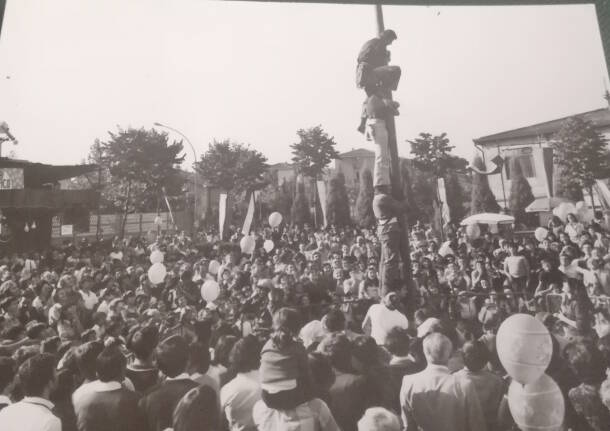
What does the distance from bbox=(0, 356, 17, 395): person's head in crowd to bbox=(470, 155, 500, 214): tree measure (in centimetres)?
825

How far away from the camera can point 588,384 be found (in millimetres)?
1912

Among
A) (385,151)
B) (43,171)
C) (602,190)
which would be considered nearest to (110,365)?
(385,151)

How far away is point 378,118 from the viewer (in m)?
3.86

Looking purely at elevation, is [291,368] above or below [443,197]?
below

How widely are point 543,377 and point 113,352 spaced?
202cm

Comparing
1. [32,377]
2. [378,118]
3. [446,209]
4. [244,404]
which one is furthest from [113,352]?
[446,209]

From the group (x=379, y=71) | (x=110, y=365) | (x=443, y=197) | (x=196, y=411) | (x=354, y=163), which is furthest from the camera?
(x=354, y=163)

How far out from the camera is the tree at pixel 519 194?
20.7 feet

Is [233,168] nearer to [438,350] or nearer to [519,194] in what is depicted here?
[519,194]

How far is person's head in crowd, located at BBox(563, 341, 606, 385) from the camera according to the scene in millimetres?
1875

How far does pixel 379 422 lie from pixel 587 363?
101cm

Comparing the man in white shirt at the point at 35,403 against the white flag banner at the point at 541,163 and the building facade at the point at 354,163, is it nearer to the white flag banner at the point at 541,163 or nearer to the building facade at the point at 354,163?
the white flag banner at the point at 541,163

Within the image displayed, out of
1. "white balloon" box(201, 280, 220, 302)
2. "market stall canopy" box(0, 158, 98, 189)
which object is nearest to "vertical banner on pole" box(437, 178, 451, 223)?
"white balloon" box(201, 280, 220, 302)

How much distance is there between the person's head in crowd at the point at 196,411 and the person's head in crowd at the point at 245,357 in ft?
0.97
